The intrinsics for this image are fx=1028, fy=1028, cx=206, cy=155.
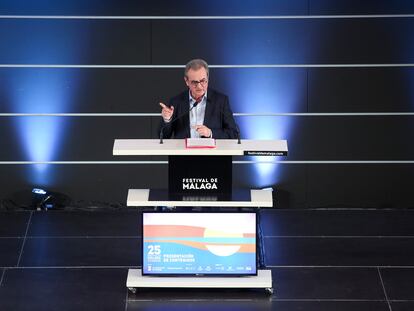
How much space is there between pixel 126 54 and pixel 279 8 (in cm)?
121

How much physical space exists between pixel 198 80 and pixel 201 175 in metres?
0.60

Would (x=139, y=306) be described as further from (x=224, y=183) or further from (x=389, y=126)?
(x=389, y=126)

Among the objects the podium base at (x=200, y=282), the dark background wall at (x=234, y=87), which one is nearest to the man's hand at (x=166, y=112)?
the podium base at (x=200, y=282)

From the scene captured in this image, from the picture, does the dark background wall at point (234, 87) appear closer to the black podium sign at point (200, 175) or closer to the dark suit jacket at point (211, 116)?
the dark suit jacket at point (211, 116)

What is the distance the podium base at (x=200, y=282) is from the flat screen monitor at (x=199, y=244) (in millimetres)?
32

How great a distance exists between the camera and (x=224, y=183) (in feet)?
19.6

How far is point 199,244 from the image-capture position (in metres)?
6.14

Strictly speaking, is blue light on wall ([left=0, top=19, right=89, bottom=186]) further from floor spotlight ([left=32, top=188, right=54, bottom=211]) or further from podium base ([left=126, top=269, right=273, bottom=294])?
podium base ([left=126, top=269, right=273, bottom=294])

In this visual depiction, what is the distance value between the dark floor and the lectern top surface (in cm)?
93

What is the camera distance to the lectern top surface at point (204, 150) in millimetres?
5852

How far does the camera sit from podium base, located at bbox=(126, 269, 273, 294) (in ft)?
20.2

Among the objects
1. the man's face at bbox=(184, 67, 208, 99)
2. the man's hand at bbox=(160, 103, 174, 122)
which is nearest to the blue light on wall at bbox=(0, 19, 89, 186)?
the man's face at bbox=(184, 67, 208, 99)

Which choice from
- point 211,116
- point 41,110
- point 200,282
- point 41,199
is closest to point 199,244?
point 200,282

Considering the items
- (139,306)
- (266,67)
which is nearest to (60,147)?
(266,67)
